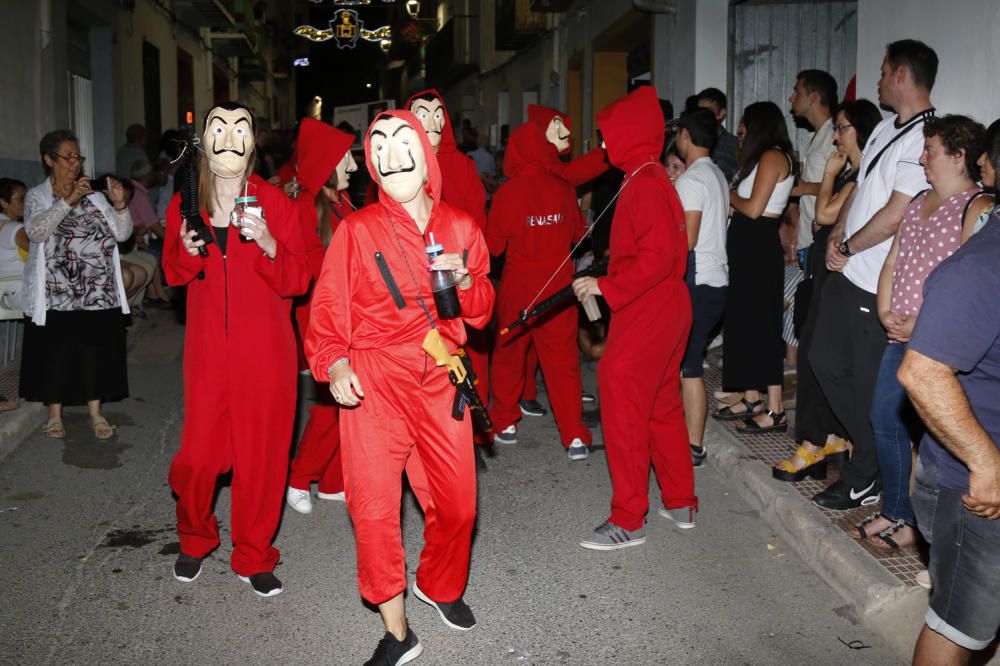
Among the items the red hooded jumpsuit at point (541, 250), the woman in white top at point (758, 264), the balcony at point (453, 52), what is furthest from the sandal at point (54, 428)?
the balcony at point (453, 52)

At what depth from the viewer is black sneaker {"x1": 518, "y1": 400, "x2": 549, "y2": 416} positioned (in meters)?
7.70

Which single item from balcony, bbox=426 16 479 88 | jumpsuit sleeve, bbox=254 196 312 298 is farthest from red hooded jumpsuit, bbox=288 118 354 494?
balcony, bbox=426 16 479 88

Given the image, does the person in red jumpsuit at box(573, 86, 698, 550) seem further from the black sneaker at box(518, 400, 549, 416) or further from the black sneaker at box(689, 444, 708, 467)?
the black sneaker at box(518, 400, 549, 416)

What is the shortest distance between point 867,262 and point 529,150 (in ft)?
8.32

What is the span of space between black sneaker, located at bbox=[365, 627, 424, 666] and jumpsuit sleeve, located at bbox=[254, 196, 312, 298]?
1.50m

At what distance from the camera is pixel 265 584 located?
4.41 metres

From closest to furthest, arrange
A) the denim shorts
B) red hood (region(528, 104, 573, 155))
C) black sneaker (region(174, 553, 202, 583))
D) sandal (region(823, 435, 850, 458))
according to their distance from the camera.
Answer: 1. the denim shorts
2. black sneaker (region(174, 553, 202, 583))
3. sandal (region(823, 435, 850, 458))
4. red hood (region(528, 104, 573, 155))

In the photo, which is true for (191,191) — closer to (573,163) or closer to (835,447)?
(573,163)

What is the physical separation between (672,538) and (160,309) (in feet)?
30.9

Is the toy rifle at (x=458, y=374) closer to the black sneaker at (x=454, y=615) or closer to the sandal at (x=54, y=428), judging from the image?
the black sneaker at (x=454, y=615)

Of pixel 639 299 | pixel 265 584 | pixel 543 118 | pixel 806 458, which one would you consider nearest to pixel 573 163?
pixel 543 118

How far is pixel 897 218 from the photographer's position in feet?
15.3

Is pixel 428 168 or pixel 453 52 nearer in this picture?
pixel 428 168

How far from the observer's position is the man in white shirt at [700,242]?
222 inches
